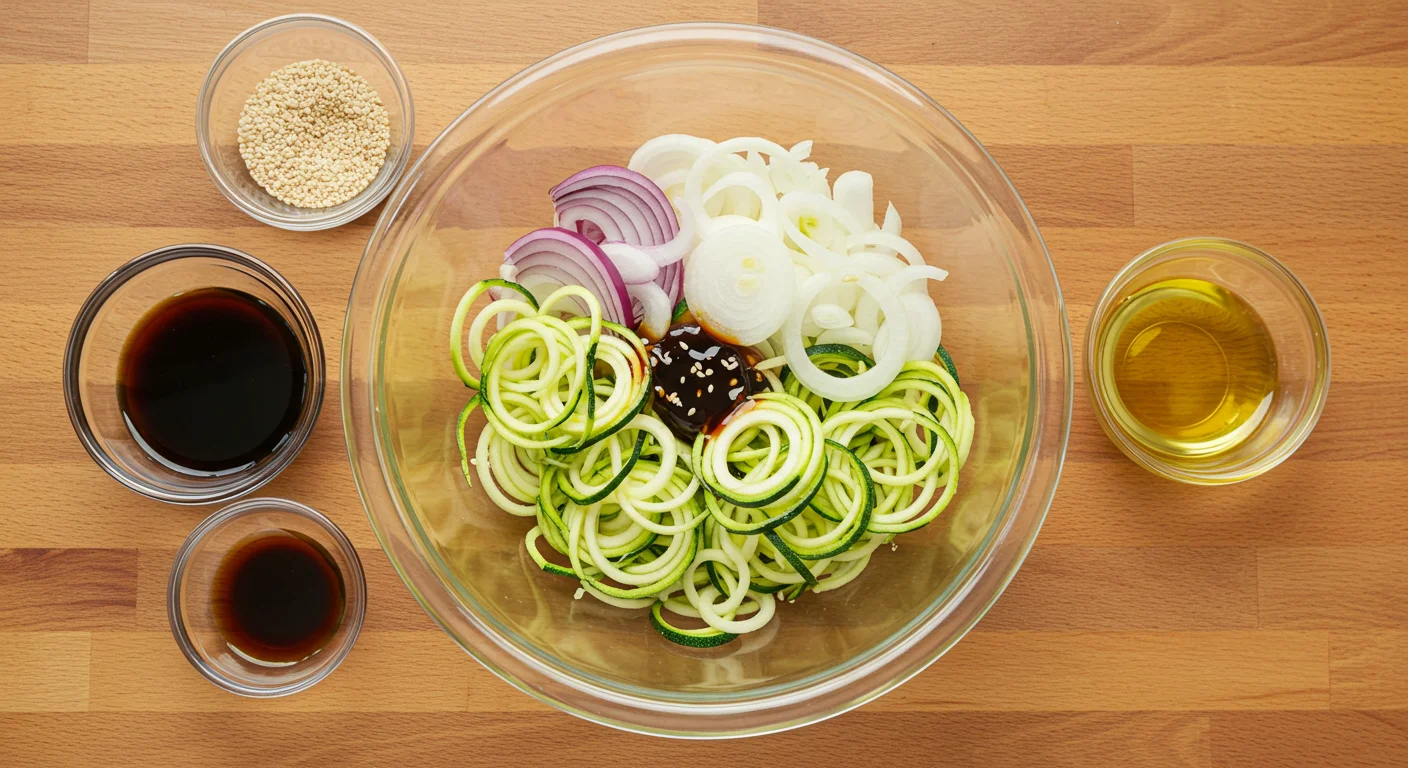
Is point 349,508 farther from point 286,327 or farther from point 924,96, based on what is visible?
point 924,96

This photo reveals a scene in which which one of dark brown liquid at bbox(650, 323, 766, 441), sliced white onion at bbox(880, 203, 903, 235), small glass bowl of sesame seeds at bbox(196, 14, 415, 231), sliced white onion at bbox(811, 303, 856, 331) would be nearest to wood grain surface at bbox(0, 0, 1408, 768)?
small glass bowl of sesame seeds at bbox(196, 14, 415, 231)

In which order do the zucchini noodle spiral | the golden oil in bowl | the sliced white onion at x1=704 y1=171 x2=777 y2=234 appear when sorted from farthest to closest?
the golden oil in bowl
the sliced white onion at x1=704 y1=171 x2=777 y2=234
the zucchini noodle spiral

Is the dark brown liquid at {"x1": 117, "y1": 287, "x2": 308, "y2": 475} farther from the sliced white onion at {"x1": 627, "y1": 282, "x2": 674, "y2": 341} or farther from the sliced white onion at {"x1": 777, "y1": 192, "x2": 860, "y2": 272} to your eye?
the sliced white onion at {"x1": 777, "y1": 192, "x2": 860, "y2": 272}

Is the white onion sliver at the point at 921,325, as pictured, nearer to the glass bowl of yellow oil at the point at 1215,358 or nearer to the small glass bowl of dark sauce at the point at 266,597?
the glass bowl of yellow oil at the point at 1215,358

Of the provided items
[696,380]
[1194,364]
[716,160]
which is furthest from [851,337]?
[1194,364]

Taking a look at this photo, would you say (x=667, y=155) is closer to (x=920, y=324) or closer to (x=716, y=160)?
(x=716, y=160)

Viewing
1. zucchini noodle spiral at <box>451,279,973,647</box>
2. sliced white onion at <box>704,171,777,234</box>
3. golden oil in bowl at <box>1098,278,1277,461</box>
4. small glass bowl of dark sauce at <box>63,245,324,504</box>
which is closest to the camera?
zucchini noodle spiral at <box>451,279,973,647</box>
